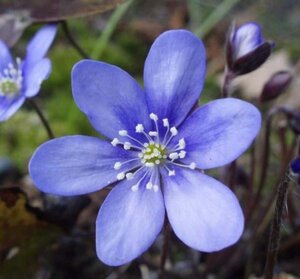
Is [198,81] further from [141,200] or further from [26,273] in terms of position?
[26,273]

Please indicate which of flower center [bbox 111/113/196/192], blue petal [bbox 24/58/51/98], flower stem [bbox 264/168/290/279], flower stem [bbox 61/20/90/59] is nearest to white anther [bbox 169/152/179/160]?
flower center [bbox 111/113/196/192]

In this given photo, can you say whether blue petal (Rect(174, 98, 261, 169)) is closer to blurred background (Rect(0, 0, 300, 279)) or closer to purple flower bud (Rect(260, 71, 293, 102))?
blurred background (Rect(0, 0, 300, 279))

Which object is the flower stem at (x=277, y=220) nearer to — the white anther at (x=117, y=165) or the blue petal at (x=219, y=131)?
the blue petal at (x=219, y=131)

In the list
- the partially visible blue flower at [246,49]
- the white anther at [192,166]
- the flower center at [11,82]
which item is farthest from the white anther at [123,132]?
the flower center at [11,82]

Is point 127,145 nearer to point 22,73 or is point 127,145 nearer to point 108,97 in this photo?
point 108,97

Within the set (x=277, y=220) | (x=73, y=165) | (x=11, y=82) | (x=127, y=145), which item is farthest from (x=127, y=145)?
A: (x=11, y=82)

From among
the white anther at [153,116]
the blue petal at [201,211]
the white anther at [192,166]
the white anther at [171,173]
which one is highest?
the white anther at [153,116]
